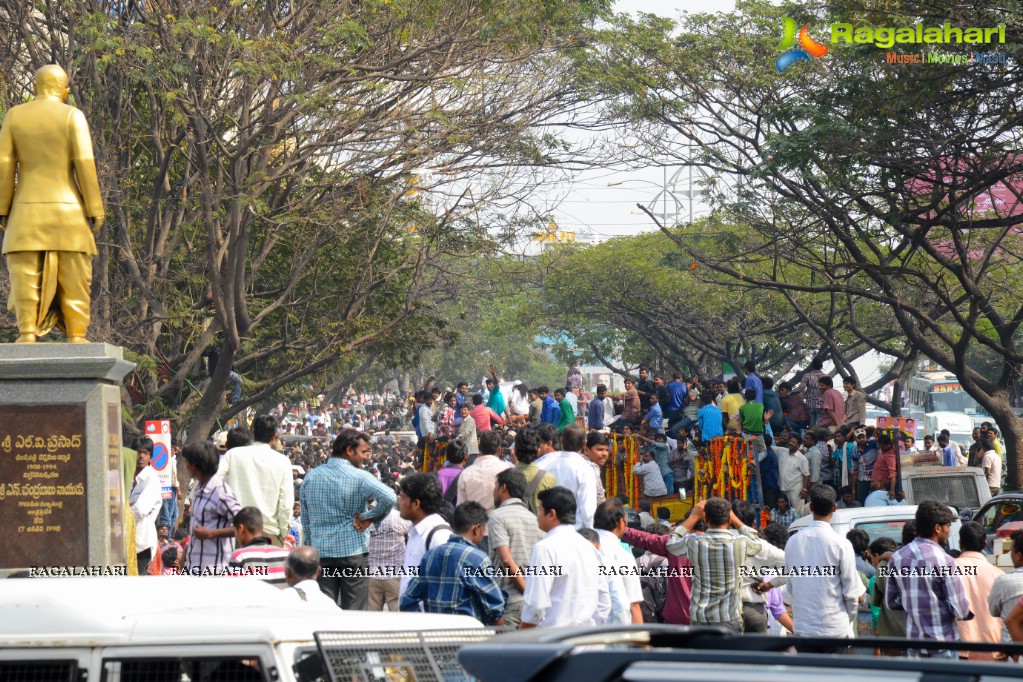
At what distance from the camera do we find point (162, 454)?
13586mm

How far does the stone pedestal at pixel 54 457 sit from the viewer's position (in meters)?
9.02

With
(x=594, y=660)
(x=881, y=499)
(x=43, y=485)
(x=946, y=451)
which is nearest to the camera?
(x=594, y=660)

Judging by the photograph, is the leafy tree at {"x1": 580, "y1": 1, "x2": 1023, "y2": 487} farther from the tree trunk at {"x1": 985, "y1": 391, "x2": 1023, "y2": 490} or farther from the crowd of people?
the crowd of people

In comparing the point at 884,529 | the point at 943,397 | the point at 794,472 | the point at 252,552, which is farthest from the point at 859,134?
the point at 943,397

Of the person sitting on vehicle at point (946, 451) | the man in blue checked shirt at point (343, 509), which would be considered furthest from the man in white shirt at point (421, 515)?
the person sitting on vehicle at point (946, 451)

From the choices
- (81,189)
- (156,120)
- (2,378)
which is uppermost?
(156,120)

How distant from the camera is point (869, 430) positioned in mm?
16766

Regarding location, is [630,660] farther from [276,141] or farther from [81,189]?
[276,141]

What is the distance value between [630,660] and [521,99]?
55.6ft

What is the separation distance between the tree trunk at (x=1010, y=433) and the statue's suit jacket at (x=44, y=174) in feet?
42.5

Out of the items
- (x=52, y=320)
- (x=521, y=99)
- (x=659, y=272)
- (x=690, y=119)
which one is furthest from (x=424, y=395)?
(x=659, y=272)

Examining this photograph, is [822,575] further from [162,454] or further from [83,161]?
[162,454]

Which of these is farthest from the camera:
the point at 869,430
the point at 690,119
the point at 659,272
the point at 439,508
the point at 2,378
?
the point at 659,272

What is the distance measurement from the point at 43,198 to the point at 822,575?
591 cm
